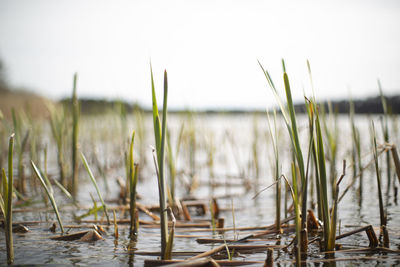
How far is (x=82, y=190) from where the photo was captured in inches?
160

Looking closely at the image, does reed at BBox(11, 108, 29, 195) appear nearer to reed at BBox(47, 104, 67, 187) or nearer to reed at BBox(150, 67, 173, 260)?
reed at BBox(47, 104, 67, 187)

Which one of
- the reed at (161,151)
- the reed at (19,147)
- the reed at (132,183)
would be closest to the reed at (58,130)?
the reed at (19,147)

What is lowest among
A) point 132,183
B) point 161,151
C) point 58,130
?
point 132,183

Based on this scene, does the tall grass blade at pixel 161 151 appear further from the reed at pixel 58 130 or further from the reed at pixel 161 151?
the reed at pixel 58 130

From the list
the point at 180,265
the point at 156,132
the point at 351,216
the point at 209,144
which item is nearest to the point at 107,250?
the point at 180,265

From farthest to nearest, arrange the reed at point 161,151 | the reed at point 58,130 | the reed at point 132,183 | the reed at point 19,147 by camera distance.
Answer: the reed at point 58,130 → the reed at point 19,147 → the reed at point 132,183 → the reed at point 161,151

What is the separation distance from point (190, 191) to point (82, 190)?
4.76 feet

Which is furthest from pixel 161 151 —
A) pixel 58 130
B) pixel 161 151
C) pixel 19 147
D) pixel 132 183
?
pixel 19 147

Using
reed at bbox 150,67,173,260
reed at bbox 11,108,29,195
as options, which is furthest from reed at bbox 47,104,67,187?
reed at bbox 150,67,173,260

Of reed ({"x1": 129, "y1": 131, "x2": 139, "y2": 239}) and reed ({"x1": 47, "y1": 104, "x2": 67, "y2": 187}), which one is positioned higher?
reed ({"x1": 47, "y1": 104, "x2": 67, "y2": 187})

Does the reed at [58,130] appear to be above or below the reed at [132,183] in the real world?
above

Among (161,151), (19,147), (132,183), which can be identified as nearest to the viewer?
(161,151)

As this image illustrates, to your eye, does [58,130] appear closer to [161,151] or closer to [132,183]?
[132,183]

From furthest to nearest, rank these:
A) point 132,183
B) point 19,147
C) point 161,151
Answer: point 19,147
point 132,183
point 161,151
